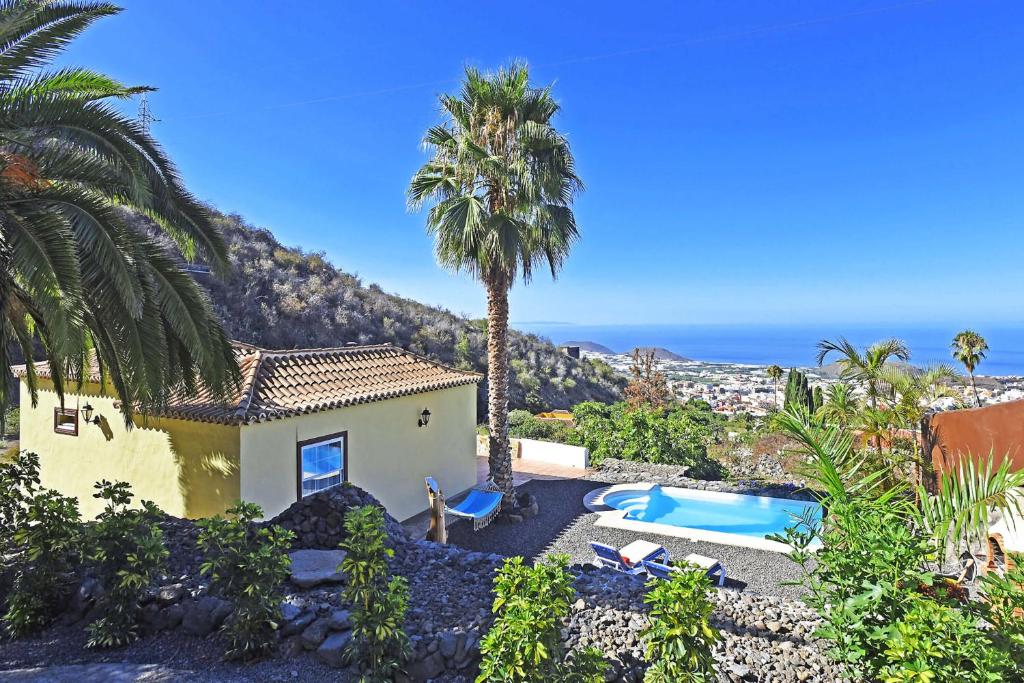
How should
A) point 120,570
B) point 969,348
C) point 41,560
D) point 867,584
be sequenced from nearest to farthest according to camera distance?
1. point 867,584
2. point 120,570
3. point 41,560
4. point 969,348

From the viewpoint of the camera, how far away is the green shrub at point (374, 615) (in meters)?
3.93

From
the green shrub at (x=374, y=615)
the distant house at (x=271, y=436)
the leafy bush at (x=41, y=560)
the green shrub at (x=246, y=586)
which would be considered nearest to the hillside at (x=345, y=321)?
the distant house at (x=271, y=436)

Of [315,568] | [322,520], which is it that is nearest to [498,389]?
[322,520]

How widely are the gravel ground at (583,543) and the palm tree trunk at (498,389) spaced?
117 cm

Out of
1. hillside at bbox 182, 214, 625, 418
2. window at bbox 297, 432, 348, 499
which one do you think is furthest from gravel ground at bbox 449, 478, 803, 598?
hillside at bbox 182, 214, 625, 418

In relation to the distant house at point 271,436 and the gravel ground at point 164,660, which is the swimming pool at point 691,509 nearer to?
the distant house at point 271,436

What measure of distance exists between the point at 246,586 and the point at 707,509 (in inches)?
429

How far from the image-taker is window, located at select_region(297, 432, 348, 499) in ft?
31.0

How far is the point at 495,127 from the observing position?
37.3ft

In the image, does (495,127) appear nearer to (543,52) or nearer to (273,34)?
(543,52)

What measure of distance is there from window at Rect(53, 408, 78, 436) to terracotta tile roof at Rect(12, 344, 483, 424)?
2.91 feet

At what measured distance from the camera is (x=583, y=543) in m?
10.1

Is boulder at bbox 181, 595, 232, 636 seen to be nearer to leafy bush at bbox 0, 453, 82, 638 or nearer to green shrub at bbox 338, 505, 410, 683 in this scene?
green shrub at bbox 338, 505, 410, 683

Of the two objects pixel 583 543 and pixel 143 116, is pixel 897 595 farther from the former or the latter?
pixel 143 116
